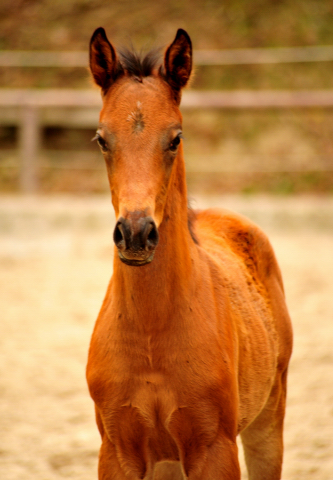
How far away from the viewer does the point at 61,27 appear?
1291 cm

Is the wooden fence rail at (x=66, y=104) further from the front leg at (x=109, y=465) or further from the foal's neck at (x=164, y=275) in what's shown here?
the front leg at (x=109, y=465)

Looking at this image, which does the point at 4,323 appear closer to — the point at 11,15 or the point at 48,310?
the point at 48,310

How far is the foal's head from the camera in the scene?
182 cm

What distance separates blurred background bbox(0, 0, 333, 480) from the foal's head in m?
0.27

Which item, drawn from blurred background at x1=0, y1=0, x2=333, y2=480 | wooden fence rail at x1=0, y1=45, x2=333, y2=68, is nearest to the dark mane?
blurred background at x1=0, y1=0, x2=333, y2=480

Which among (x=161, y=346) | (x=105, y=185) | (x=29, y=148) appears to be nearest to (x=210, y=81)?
(x=105, y=185)

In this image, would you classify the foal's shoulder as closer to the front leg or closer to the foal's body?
the foal's body

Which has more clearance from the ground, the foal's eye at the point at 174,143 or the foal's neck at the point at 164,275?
the foal's eye at the point at 174,143

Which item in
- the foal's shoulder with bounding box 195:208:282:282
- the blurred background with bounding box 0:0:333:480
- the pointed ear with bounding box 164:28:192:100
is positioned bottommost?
the foal's shoulder with bounding box 195:208:282:282

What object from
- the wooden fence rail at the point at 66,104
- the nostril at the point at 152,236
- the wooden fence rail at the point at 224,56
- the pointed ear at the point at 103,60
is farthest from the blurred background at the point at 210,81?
the nostril at the point at 152,236

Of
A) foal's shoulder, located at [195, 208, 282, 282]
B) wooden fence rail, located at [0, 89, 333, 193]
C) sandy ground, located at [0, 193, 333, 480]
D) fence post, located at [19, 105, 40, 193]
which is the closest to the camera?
foal's shoulder, located at [195, 208, 282, 282]

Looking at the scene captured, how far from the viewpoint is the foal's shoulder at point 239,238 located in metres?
2.96

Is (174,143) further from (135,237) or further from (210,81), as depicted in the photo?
(210,81)

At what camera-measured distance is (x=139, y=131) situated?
6.47 feet
